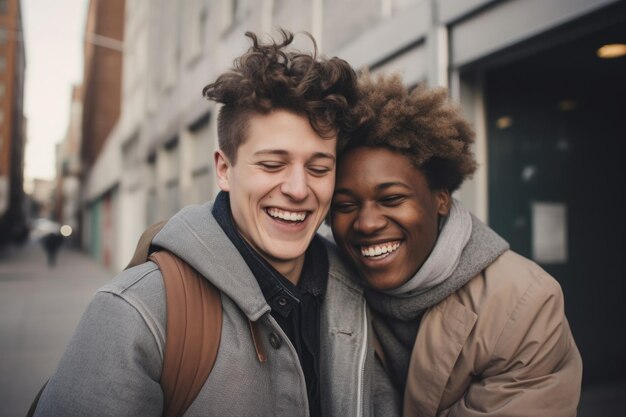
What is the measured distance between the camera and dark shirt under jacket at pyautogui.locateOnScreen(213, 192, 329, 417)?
1.89 meters

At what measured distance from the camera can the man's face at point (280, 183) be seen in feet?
6.29

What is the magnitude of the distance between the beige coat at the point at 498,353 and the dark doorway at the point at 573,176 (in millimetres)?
2539

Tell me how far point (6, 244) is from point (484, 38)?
37594 mm

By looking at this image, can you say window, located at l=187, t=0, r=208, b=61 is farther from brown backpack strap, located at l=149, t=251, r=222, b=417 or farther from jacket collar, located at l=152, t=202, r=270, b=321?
brown backpack strap, located at l=149, t=251, r=222, b=417

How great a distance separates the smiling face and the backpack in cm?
81

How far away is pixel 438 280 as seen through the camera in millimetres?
2117

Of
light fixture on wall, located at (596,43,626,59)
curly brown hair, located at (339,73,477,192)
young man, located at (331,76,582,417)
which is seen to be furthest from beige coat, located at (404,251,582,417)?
light fixture on wall, located at (596,43,626,59)

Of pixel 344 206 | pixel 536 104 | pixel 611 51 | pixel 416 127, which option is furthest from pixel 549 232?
pixel 344 206

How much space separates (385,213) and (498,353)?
72cm

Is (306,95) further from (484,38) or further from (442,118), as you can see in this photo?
(484,38)

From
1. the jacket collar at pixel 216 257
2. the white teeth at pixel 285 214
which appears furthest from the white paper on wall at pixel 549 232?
the jacket collar at pixel 216 257

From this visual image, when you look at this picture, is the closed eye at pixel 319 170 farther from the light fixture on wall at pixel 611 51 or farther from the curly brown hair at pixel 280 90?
the light fixture on wall at pixel 611 51

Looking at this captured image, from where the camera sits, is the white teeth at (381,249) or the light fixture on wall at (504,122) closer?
the white teeth at (381,249)

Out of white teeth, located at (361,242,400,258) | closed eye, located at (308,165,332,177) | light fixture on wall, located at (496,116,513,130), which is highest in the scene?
light fixture on wall, located at (496,116,513,130)
